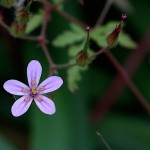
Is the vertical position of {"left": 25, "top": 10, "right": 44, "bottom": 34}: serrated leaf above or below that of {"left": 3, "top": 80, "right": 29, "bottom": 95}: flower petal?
above

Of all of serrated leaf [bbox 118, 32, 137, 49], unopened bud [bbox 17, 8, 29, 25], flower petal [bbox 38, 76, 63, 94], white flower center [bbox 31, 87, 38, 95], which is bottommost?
flower petal [bbox 38, 76, 63, 94]

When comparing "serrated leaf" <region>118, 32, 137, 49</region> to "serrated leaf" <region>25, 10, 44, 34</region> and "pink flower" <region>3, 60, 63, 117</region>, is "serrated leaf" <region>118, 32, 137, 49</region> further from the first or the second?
"pink flower" <region>3, 60, 63, 117</region>

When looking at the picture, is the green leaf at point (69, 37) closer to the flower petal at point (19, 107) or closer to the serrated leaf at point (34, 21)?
the serrated leaf at point (34, 21)

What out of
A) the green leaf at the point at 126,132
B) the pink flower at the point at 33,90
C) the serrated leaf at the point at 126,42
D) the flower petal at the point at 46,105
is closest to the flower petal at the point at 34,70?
the pink flower at the point at 33,90

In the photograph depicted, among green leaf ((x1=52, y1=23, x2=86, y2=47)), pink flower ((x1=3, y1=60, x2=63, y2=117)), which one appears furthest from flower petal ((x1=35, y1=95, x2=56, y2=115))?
green leaf ((x1=52, y1=23, x2=86, y2=47))

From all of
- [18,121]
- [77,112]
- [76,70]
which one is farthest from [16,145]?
[76,70]

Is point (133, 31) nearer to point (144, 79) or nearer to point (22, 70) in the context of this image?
point (144, 79)

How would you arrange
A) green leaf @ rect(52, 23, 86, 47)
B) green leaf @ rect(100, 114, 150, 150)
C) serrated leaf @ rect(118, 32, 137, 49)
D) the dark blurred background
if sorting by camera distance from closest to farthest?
serrated leaf @ rect(118, 32, 137, 49)
green leaf @ rect(52, 23, 86, 47)
the dark blurred background
green leaf @ rect(100, 114, 150, 150)

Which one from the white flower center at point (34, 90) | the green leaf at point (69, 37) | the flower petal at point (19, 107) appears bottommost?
the flower petal at point (19, 107)

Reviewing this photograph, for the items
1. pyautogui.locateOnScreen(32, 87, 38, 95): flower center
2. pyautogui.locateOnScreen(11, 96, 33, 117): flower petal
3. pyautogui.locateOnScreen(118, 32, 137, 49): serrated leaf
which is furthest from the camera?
pyautogui.locateOnScreen(118, 32, 137, 49): serrated leaf
